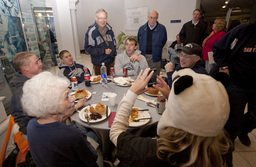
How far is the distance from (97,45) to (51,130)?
250 centimetres

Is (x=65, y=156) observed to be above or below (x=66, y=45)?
below

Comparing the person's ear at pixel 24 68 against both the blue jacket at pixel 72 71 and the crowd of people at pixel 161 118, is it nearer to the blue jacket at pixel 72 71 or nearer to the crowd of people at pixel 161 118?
the crowd of people at pixel 161 118

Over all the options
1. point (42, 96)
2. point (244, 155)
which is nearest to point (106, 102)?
point (42, 96)

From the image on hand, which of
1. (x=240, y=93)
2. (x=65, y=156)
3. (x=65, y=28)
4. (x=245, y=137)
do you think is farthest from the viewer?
(x=65, y=28)

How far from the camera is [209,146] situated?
65 cm

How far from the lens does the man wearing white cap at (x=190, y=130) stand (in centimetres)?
59

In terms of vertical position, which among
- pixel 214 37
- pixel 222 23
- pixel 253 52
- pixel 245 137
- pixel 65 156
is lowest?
pixel 245 137

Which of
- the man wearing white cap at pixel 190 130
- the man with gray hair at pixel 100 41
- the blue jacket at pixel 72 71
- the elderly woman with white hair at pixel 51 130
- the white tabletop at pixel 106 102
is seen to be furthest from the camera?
the man with gray hair at pixel 100 41

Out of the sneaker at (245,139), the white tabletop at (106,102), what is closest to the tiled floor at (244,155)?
the sneaker at (245,139)

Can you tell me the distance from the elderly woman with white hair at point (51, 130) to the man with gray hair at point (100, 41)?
86.3 inches

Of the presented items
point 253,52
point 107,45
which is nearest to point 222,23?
point 253,52

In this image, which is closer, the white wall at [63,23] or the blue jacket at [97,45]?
the blue jacket at [97,45]

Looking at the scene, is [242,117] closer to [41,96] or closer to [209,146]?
[209,146]

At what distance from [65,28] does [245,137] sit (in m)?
6.56
